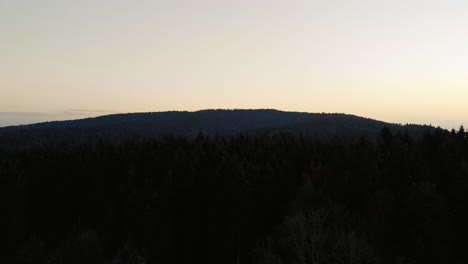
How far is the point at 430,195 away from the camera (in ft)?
110

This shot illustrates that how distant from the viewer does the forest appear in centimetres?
3309

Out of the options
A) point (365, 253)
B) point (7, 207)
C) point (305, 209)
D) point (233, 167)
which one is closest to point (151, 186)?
point (233, 167)

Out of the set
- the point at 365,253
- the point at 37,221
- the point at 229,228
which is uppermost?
the point at 365,253

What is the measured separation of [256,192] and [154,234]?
14.5 metres

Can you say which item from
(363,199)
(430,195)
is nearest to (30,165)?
(363,199)

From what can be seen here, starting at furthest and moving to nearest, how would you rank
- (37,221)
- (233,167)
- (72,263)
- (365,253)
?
(37,221) < (233,167) < (72,263) < (365,253)

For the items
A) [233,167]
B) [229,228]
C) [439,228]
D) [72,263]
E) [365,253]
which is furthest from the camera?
[233,167]

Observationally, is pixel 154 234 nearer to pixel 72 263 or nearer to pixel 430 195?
pixel 72 263

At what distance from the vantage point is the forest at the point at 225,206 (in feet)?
109

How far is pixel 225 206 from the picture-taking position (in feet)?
125

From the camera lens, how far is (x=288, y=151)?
211 ft

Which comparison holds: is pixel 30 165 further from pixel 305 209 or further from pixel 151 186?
pixel 305 209

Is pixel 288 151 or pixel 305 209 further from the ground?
pixel 288 151

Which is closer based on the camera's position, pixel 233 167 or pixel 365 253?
pixel 365 253
